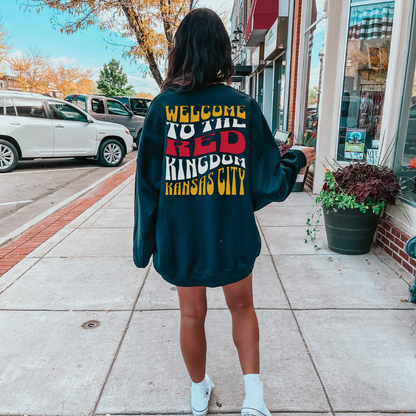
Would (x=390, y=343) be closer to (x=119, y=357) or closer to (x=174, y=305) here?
(x=174, y=305)

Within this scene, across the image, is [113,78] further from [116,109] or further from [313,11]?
[313,11]

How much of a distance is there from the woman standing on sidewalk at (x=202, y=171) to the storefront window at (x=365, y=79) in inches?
155

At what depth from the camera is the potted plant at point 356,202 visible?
381 cm

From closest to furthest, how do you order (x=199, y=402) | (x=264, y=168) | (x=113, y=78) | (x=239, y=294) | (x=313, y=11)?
(x=264, y=168), (x=239, y=294), (x=199, y=402), (x=313, y=11), (x=113, y=78)

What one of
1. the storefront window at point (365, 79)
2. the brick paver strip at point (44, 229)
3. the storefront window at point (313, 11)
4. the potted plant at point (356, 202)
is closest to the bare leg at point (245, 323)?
the potted plant at point (356, 202)

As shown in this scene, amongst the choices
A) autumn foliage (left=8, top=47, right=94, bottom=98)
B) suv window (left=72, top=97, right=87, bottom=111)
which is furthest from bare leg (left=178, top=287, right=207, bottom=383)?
autumn foliage (left=8, top=47, right=94, bottom=98)

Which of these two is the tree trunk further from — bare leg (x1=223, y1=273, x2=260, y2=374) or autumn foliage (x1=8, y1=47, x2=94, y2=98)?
autumn foliage (x1=8, y1=47, x2=94, y2=98)

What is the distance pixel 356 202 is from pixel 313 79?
401 centimetres

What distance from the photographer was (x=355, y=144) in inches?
230

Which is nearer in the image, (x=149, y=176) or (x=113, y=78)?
(x=149, y=176)

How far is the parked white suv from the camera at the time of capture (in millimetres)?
9391

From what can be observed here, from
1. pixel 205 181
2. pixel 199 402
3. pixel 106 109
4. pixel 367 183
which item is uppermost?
pixel 106 109

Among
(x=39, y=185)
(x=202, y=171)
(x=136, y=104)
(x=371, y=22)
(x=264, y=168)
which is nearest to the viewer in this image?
(x=202, y=171)

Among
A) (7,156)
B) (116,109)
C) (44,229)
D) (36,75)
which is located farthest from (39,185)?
(36,75)
